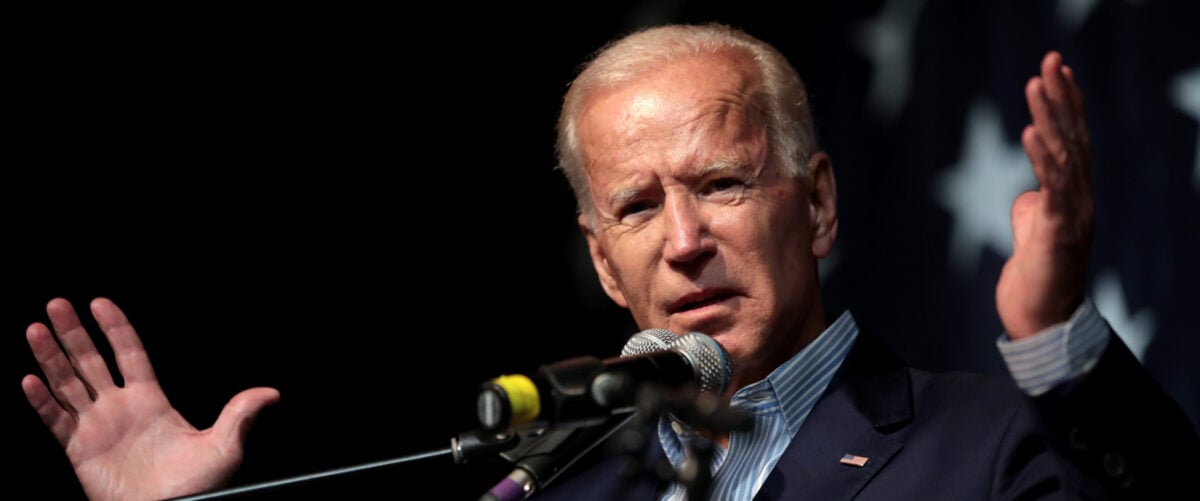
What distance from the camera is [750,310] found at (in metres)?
2.31

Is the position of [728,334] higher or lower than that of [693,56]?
lower

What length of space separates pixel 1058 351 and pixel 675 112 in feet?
3.08

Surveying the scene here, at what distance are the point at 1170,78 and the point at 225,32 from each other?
2072 mm

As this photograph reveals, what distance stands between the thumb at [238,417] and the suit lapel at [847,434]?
3.02ft

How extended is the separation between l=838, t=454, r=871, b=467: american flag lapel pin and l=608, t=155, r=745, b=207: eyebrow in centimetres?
53

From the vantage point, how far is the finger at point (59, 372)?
243 centimetres

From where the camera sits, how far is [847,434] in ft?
7.30

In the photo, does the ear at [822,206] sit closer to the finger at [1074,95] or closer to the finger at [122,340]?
the finger at [1074,95]

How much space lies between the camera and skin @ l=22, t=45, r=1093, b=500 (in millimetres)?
2316

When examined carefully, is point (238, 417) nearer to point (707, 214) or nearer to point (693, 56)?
point (707, 214)

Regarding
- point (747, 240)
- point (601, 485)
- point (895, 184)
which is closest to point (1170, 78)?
point (895, 184)

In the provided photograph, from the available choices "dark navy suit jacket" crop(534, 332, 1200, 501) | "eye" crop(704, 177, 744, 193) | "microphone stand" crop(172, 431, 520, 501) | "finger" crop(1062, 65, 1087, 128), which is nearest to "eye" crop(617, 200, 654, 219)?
"eye" crop(704, 177, 744, 193)

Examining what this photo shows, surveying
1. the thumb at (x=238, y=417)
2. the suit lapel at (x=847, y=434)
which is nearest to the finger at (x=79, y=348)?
the thumb at (x=238, y=417)

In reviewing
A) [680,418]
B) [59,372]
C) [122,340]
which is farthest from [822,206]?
[59,372]
